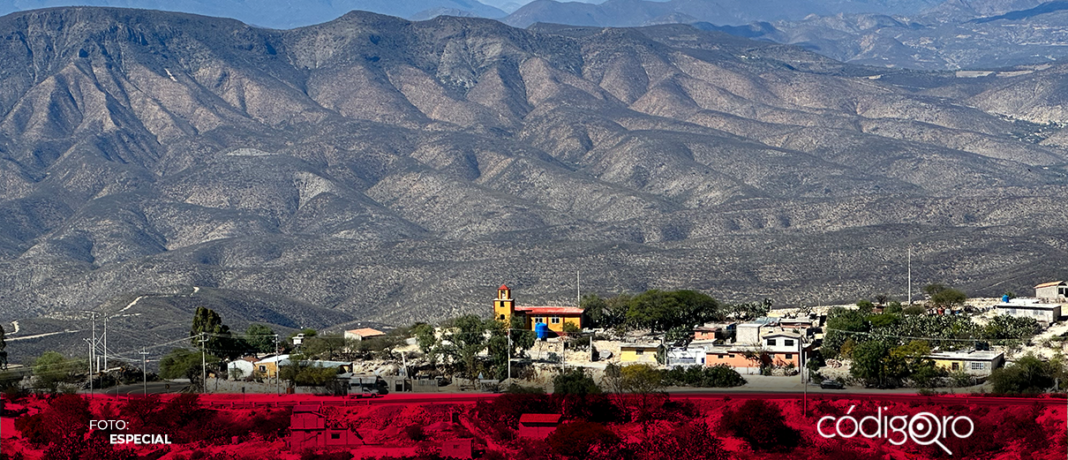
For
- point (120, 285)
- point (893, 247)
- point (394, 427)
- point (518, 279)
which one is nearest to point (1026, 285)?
point (893, 247)

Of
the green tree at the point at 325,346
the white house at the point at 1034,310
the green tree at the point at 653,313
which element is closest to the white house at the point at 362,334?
the green tree at the point at 325,346

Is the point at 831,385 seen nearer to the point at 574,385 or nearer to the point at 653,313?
the point at 574,385

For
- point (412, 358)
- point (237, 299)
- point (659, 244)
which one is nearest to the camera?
point (412, 358)

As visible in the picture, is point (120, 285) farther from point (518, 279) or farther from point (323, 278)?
point (518, 279)

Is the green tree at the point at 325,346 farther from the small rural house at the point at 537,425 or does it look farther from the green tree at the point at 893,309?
the green tree at the point at 893,309

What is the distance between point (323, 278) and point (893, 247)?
6433 cm

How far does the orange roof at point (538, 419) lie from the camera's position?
206 feet

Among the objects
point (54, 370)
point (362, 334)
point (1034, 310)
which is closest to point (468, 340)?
point (362, 334)

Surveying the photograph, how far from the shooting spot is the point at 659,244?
647 ft

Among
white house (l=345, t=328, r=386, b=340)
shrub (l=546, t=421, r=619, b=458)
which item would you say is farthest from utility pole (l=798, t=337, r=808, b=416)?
white house (l=345, t=328, r=386, b=340)

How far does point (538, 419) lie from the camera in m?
62.9
